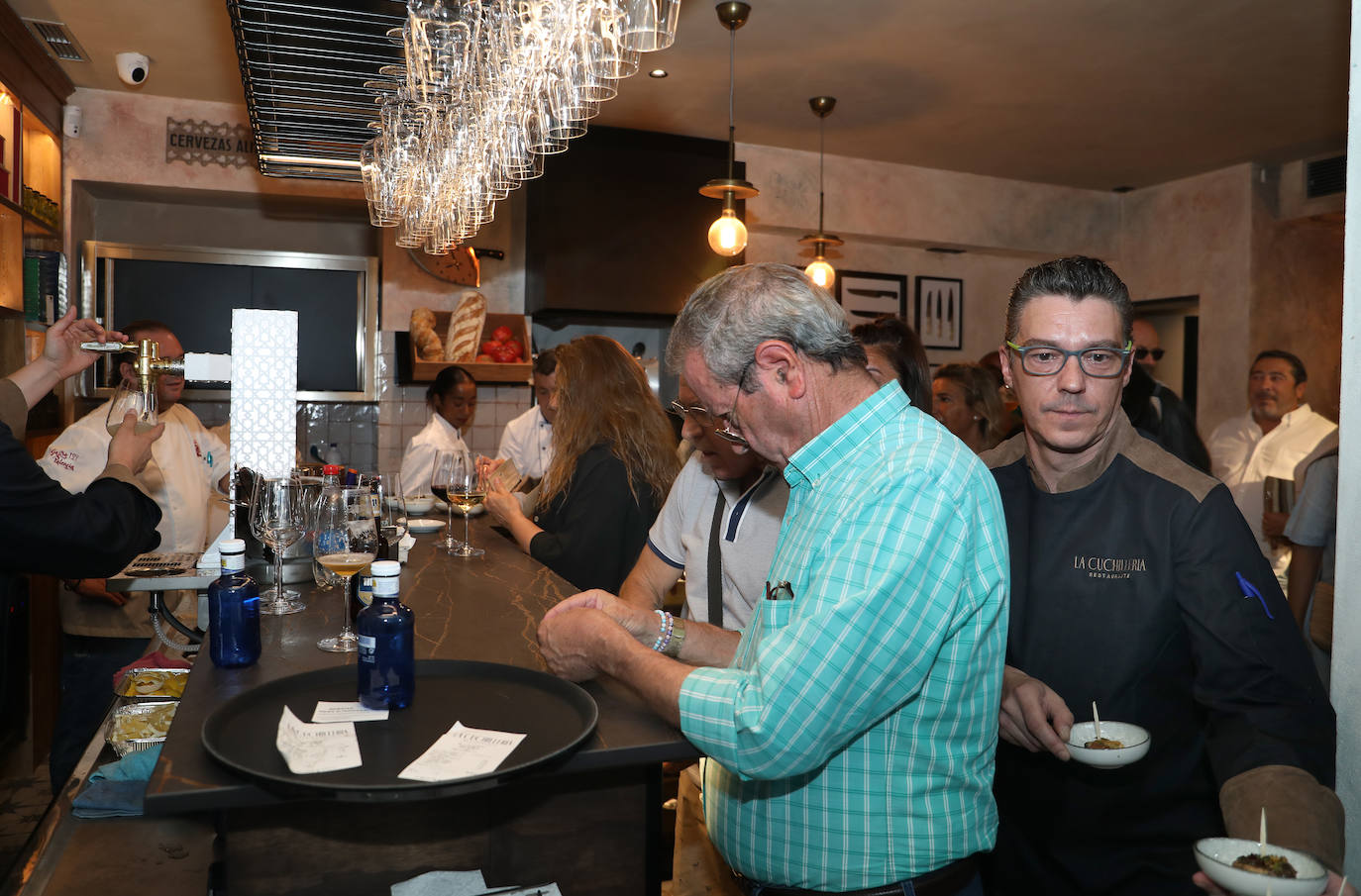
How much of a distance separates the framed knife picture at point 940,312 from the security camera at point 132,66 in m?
5.19

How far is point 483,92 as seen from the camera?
2607 millimetres

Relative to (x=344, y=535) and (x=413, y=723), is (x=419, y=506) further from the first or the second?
(x=413, y=723)

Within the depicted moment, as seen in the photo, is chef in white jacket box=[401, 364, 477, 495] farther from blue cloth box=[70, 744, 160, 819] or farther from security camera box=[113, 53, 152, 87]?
blue cloth box=[70, 744, 160, 819]

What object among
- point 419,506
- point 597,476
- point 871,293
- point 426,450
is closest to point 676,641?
point 597,476

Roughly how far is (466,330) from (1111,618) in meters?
4.47

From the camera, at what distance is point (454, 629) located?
1769 millimetres

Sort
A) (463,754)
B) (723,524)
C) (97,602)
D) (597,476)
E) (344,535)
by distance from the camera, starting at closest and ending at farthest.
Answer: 1. (463,754)
2. (344,535)
3. (723,524)
4. (597,476)
5. (97,602)

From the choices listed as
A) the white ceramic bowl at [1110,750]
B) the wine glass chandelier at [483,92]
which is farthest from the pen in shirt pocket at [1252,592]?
the wine glass chandelier at [483,92]

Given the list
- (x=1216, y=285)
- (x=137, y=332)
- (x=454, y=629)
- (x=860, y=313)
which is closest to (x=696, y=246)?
(x=860, y=313)

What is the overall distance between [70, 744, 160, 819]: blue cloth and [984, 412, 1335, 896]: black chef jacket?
1.48 metres

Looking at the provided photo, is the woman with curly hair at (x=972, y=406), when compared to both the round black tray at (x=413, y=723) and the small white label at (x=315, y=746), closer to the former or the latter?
the round black tray at (x=413, y=723)

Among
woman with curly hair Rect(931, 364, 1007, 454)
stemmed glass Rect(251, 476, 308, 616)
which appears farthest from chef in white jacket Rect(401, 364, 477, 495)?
stemmed glass Rect(251, 476, 308, 616)

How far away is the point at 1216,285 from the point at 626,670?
6528 millimetres

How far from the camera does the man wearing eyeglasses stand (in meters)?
1.40
